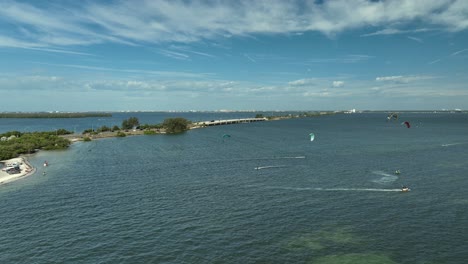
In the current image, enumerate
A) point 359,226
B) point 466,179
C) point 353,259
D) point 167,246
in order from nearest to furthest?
point 353,259 → point 167,246 → point 359,226 → point 466,179

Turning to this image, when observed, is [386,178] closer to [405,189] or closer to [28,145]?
[405,189]

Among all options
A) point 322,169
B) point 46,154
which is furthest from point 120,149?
point 322,169

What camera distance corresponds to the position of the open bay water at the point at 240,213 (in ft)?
154

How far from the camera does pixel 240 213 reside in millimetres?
61500

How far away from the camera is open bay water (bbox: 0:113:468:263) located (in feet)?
154

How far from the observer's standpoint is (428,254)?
1799 inches

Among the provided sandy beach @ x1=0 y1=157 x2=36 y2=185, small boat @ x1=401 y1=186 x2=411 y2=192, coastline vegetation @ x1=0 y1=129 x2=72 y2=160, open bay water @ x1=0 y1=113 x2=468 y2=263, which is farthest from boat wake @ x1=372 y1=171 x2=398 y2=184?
coastline vegetation @ x1=0 y1=129 x2=72 y2=160

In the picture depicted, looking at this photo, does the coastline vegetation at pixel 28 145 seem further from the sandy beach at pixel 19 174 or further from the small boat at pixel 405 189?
the small boat at pixel 405 189

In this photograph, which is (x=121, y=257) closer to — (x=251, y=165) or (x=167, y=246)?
(x=167, y=246)

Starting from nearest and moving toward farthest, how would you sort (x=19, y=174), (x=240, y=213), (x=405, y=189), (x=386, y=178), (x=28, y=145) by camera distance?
(x=240, y=213) → (x=405, y=189) → (x=386, y=178) → (x=19, y=174) → (x=28, y=145)

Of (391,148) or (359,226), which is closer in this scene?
(359,226)

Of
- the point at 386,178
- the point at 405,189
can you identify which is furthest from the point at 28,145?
the point at 405,189

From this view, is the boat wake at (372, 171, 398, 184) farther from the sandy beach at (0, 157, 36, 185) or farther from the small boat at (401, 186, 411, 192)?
the sandy beach at (0, 157, 36, 185)

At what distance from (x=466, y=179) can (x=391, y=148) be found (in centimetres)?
5966
